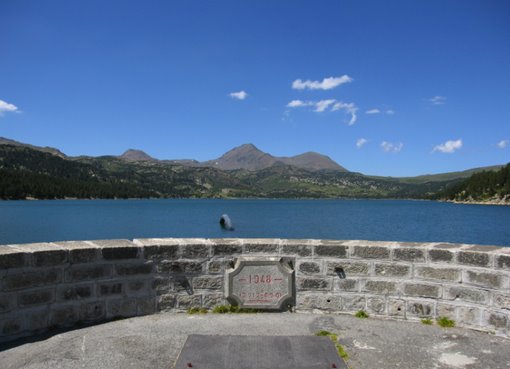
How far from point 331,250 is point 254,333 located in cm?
176

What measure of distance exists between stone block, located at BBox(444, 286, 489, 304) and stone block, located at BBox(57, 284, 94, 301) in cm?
505

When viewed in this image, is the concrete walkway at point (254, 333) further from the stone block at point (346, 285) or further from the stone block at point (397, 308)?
the stone block at point (346, 285)

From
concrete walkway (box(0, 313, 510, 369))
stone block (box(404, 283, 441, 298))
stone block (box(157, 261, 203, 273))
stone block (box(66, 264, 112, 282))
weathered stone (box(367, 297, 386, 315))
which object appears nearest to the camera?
concrete walkway (box(0, 313, 510, 369))

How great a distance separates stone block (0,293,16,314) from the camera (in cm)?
494

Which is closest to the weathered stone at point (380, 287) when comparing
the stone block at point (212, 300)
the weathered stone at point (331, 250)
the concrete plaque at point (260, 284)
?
the weathered stone at point (331, 250)

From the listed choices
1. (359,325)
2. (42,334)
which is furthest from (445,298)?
(42,334)

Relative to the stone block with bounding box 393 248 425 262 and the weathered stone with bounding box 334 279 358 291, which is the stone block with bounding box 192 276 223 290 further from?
the stone block with bounding box 393 248 425 262

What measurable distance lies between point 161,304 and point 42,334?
162 cm

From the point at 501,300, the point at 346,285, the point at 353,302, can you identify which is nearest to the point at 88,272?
the point at 346,285

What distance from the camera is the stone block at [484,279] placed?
5.45 m

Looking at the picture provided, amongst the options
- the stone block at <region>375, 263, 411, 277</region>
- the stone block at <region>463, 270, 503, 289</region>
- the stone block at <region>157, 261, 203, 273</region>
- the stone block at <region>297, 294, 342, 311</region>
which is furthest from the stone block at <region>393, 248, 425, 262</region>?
the stone block at <region>157, 261, 203, 273</region>

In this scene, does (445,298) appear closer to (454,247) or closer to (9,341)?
(454,247)

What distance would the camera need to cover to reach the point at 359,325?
18.8 ft

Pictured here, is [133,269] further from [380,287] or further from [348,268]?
[380,287]
